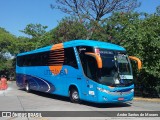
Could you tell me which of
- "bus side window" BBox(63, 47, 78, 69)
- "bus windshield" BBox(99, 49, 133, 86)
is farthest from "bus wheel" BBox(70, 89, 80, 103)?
"bus windshield" BBox(99, 49, 133, 86)

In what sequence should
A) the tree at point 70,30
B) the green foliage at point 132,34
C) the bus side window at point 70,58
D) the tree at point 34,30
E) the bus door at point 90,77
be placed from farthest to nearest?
the tree at point 34,30
the tree at point 70,30
the green foliage at point 132,34
the bus side window at point 70,58
the bus door at point 90,77

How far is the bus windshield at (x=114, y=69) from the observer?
16033 mm

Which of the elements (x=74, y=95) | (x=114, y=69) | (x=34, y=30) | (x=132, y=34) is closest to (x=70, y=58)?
(x=74, y=95)

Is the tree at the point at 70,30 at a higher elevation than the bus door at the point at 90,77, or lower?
higher

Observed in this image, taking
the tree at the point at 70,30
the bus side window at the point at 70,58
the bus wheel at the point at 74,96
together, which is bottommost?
the bus wheel at the point at 74,96

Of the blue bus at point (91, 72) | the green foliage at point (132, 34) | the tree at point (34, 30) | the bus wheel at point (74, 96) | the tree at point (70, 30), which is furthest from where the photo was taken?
the tree at point (34, 30)

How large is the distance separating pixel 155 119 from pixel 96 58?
4.20m

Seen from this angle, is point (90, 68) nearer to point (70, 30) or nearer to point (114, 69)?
point (114, 69)

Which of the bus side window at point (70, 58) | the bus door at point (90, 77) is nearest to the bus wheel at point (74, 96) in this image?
the bus door at point (90, 77)

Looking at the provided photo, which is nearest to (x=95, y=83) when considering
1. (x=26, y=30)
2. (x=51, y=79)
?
(x=51, y=79)

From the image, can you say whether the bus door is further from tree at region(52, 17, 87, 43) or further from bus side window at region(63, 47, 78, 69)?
tree at region(52, 17, 87, 43)

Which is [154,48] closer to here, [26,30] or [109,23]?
[109,23]

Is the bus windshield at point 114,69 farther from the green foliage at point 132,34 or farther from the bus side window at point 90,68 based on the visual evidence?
the green foliage at point 132,34

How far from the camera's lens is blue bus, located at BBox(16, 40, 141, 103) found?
15992mm
